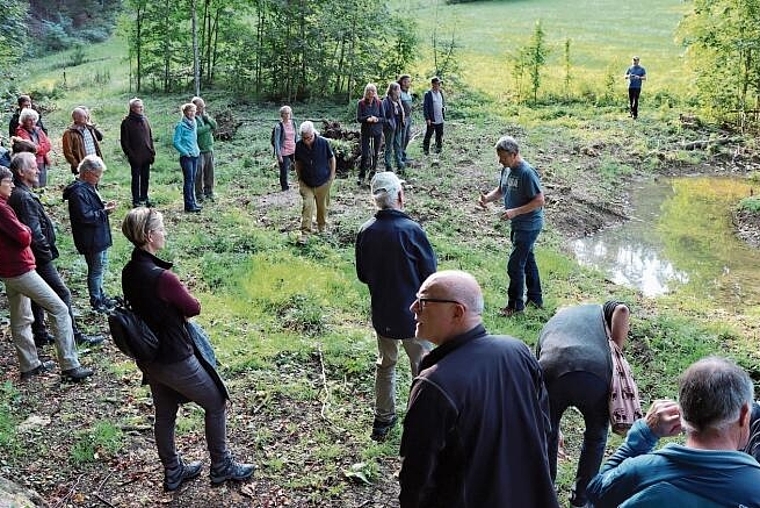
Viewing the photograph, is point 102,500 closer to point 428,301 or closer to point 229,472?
point 229,472

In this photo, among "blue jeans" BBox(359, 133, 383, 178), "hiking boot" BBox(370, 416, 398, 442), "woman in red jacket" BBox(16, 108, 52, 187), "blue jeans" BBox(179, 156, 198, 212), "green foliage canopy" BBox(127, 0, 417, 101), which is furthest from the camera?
"green foliage canopy" BBox(127, 0, 417, 101)

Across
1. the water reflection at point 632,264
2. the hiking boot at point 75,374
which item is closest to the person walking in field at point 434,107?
the water reflection at point 632,264

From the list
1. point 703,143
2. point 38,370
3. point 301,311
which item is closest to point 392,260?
point 301,311

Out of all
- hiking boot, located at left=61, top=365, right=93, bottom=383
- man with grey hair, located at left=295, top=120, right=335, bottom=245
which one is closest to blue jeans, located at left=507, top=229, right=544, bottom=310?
man with grey hair, located at left=295, top=120, right=335, bottom=245

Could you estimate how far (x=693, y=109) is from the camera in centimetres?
2216

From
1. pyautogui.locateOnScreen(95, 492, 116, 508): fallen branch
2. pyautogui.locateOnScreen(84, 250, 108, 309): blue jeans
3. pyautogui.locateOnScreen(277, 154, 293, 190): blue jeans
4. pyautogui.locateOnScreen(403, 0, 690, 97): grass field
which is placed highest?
pyautogui.locateOnScreen(403, 0, 690, 97): grass field

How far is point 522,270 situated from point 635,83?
15590 mm

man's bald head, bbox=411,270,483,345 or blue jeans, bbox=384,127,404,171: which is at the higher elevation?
man's bald head, bbox=411,270,483,345

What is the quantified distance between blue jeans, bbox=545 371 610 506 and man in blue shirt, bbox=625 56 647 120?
744 inches

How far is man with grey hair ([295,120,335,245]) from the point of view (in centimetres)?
1043

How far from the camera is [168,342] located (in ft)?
14.5

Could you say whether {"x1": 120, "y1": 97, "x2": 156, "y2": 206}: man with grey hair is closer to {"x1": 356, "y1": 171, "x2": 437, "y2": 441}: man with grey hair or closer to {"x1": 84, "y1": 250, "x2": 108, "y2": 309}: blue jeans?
{"x1": 84, "y1": 250, "x2": 108, "y2": 309}: blue jeans

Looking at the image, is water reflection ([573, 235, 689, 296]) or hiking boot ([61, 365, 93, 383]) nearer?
hiking boot ([61, 365, 93, 383])

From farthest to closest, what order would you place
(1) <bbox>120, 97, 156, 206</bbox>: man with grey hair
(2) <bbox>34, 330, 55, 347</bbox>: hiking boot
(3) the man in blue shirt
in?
(3) the man in blue shirt, (1) <bbox>120, 97, 156, 206</bbox>: man with grey hair, (2) <bbox>34, 330, 55, 347</bbox>: hiking boot
